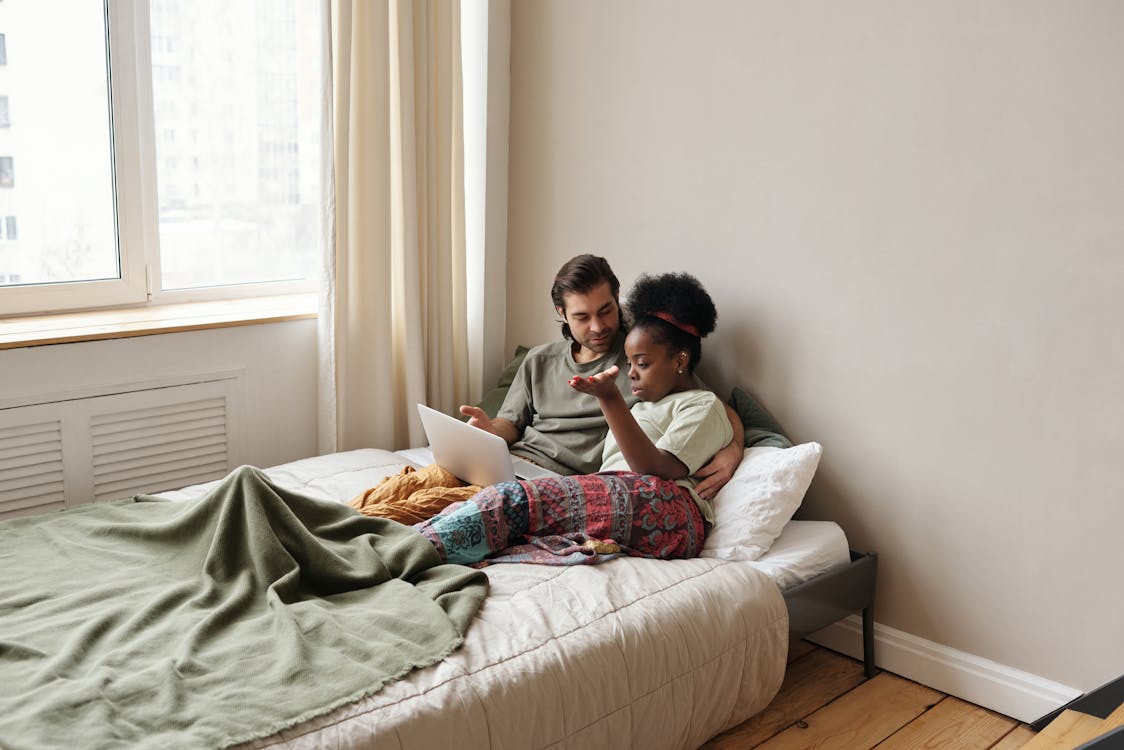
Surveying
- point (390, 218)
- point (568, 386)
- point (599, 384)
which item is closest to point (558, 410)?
point (568, 386)

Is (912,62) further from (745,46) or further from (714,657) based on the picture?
(714,657)

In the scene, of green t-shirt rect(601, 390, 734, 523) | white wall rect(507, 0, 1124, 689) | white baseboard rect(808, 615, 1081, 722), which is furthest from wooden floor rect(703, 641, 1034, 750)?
green t-shirt rect(601, 390, 734, 523)

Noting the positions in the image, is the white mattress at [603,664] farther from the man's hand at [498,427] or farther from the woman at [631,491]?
the man's hand at [498,427]

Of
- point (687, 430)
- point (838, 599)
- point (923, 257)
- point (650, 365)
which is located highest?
point (923, 257)

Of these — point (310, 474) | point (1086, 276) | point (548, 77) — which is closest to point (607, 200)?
point (548, 77)

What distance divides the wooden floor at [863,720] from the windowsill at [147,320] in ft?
5.64

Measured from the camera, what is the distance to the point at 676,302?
2439mm

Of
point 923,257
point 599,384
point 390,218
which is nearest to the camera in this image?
point 599,384

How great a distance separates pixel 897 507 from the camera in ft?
7.70

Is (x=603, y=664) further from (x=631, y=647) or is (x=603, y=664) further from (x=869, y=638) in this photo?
(x=869, y=638)

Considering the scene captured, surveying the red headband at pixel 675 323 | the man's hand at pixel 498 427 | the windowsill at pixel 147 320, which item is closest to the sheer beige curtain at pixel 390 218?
the windowsill at pixel 147 320

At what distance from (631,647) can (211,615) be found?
77 centimetres

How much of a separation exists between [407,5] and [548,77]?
479 millimetres

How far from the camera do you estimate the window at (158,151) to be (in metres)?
2.66
